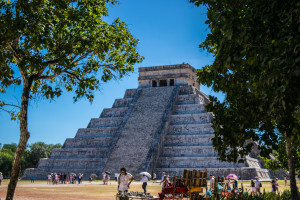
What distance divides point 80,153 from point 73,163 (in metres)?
1.55

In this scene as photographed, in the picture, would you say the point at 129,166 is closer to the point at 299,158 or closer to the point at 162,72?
the point at 162,72

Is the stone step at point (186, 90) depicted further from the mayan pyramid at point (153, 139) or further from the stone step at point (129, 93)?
the stone step at point (129, 93)

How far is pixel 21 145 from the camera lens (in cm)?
757

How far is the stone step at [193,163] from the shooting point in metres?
27.4

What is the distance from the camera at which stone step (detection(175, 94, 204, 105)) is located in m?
37.3

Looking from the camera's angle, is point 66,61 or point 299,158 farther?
point 299,158

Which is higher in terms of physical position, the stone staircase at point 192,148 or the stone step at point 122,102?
the stone step at point 122,102

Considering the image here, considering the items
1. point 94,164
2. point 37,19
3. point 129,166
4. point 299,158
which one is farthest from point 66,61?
point 94,164

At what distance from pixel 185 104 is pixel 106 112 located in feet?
34.7

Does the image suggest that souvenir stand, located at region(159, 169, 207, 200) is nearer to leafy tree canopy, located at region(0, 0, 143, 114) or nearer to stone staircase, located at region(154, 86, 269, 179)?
leafy tree canopy, located at region(0, 0, 143, 114)

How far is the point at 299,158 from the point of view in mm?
10062

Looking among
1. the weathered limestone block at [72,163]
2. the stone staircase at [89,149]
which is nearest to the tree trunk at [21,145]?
the stone staircase at [89,149]

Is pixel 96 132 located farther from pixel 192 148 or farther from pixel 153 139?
pixel 192 148

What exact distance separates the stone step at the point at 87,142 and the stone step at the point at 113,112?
5.15 meters
